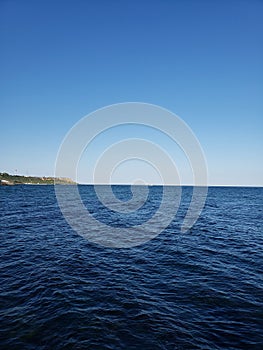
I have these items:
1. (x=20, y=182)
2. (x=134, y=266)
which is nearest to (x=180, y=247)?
(x=134, y=266)

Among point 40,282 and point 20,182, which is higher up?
point 20,182

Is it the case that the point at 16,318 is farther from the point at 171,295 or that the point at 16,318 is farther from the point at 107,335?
the point at 171,295

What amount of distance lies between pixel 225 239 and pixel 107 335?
59.3 ft

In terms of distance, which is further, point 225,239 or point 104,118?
point 225,239

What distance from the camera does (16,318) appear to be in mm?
9414

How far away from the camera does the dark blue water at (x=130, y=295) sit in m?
8.51

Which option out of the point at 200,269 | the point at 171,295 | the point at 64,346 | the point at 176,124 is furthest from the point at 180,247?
the point at 64,346

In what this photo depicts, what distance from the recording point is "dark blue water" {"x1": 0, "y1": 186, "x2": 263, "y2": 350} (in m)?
8.51

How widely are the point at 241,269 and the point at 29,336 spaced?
13.4 m

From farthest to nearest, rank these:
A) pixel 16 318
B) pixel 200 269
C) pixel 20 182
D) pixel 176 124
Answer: pixel 20 182 < pixel 176 124 < pixel 200 269 < pixel 16 318

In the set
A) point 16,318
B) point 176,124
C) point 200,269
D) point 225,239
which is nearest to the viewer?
point 16,318

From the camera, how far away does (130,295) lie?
11484 millimetres

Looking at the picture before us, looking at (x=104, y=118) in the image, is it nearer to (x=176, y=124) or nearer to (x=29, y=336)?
(x=176, y=124)

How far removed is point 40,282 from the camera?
1280cm
